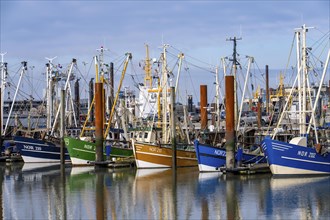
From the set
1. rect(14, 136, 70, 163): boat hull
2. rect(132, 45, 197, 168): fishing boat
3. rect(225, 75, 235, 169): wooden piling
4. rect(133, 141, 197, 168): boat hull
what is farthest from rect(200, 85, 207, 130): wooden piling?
rect(225, 75, 235, 169): wooden piling

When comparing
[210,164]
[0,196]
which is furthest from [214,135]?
[0,196]

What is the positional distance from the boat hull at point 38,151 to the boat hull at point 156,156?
33.0ft

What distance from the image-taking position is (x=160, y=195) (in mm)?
34438

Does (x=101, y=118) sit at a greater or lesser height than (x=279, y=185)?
greater

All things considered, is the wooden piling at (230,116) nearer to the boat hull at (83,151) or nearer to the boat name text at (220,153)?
the boat name text at (220,153)

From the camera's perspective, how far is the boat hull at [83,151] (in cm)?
5188

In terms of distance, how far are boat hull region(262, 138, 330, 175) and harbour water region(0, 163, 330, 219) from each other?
0.82 m

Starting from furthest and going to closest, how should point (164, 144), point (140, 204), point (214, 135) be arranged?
point (214, 135), point (164, 144), point (140, 204)

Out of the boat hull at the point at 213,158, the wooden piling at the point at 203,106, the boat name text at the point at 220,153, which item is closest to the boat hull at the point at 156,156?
the boat hull at the point at 213,158

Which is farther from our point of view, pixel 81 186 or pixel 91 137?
pixel 91 137

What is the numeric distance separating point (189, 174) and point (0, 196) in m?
12.6

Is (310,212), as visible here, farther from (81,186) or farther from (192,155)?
(192,155)

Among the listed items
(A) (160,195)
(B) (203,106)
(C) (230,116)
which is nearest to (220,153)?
(C) (230,116)

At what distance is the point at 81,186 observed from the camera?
129ft
